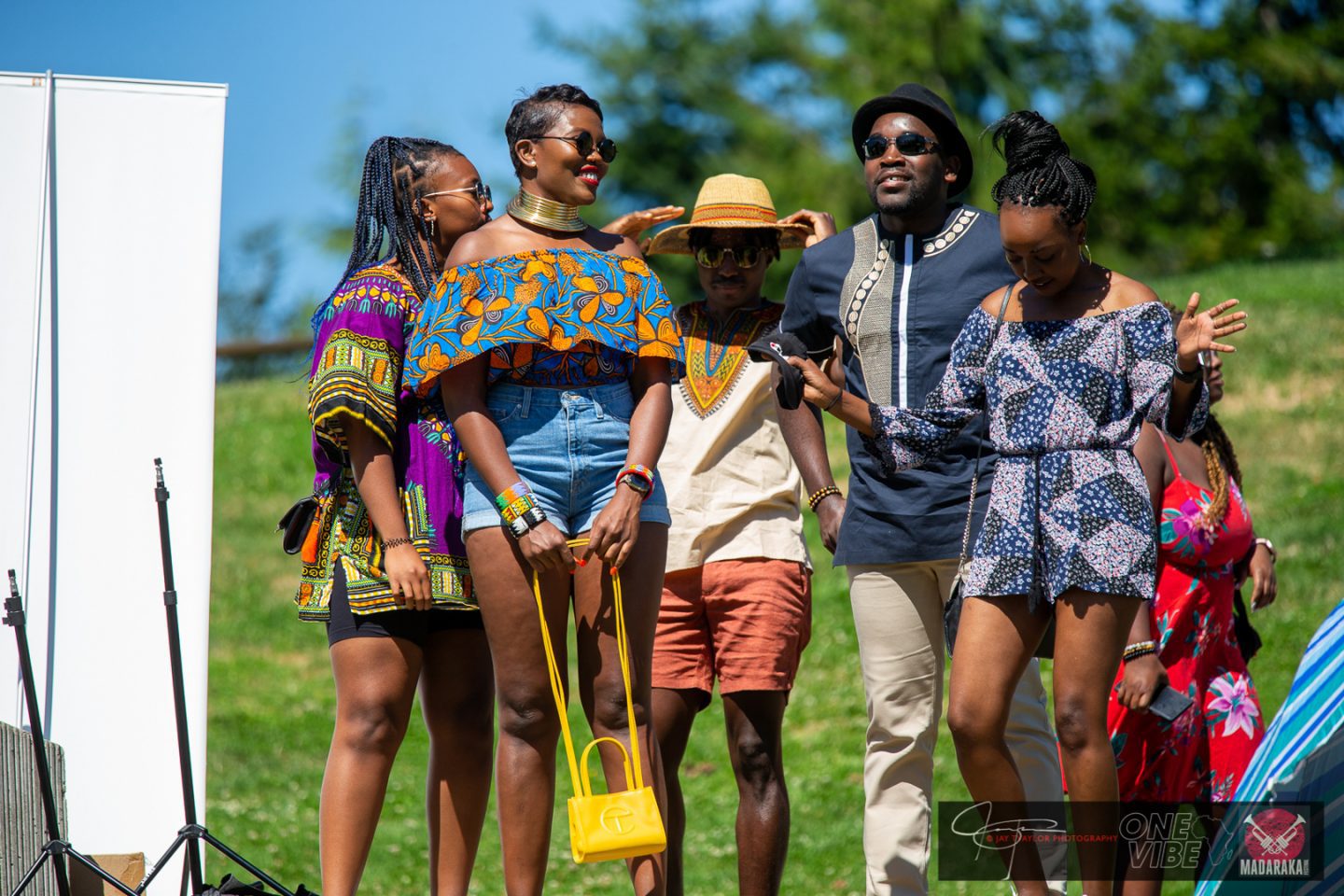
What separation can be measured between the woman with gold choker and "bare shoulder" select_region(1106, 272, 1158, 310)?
3.81ft

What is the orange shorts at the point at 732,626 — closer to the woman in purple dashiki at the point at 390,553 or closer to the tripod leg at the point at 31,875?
the woman in purple dashiki at the point at 390,553

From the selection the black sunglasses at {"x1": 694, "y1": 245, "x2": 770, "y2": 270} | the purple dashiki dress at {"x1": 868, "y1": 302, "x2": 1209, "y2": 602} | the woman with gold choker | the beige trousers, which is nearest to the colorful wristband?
the woman with gold choker

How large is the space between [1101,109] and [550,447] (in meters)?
31.1

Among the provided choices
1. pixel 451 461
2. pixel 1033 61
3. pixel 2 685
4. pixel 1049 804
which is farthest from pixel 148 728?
pixel 1033 61

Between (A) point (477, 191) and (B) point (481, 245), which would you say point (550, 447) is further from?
(A) point (477, 191)

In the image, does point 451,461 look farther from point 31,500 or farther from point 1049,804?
point 1049,804

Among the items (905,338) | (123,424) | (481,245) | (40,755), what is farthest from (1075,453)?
(123,424)

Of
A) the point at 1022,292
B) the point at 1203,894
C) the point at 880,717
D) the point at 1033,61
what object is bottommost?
the point at 1203,894

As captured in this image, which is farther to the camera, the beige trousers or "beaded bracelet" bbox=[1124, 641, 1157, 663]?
"beaded bracelet" bbox=[1124, 641, 1157, 663]

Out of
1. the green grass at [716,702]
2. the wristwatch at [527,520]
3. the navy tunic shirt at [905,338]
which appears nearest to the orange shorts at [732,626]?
the navy tunic shirt at [905,338]

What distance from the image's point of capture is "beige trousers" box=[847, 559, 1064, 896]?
179 inches

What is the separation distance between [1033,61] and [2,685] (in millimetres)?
31536

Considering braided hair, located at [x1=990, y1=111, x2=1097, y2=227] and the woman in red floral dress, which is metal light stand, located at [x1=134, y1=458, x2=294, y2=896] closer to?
braided hair, located at [x1=990, y1=111, x2=1097, y2=227]

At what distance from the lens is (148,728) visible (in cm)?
495
